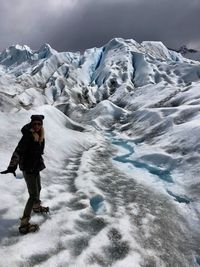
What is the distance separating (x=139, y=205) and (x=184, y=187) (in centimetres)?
464

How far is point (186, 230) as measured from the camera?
1252 centimetres

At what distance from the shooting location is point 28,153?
9.23m

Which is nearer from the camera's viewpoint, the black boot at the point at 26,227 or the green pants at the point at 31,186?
the green pants at the point at 31,186

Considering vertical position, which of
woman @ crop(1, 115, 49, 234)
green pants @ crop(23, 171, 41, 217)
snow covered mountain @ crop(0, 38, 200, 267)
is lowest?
snow covered mountain @ crop(0, 38, 200, 267)

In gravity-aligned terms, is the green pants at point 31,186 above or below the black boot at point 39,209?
above

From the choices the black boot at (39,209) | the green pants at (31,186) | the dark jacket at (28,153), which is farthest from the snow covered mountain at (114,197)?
the dark jacket at (28,153)

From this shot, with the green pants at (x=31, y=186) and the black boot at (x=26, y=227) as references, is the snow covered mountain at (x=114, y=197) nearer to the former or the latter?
the black boot at (x=26, y=227)

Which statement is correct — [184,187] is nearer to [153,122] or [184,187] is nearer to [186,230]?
[186,230]

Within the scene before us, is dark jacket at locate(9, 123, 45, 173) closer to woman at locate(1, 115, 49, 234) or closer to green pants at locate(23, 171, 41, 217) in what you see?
woman at locate(1, 115, 49, 234)

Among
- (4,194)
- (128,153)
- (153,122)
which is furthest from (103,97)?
(4,194)

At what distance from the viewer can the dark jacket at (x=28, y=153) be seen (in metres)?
9.05

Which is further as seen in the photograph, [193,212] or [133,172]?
[133,172]

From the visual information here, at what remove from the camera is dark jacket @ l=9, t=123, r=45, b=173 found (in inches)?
356

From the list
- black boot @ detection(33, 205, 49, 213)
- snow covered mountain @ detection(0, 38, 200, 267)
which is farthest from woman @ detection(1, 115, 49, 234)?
black boot @ detection(33, 205, 49, 213)
